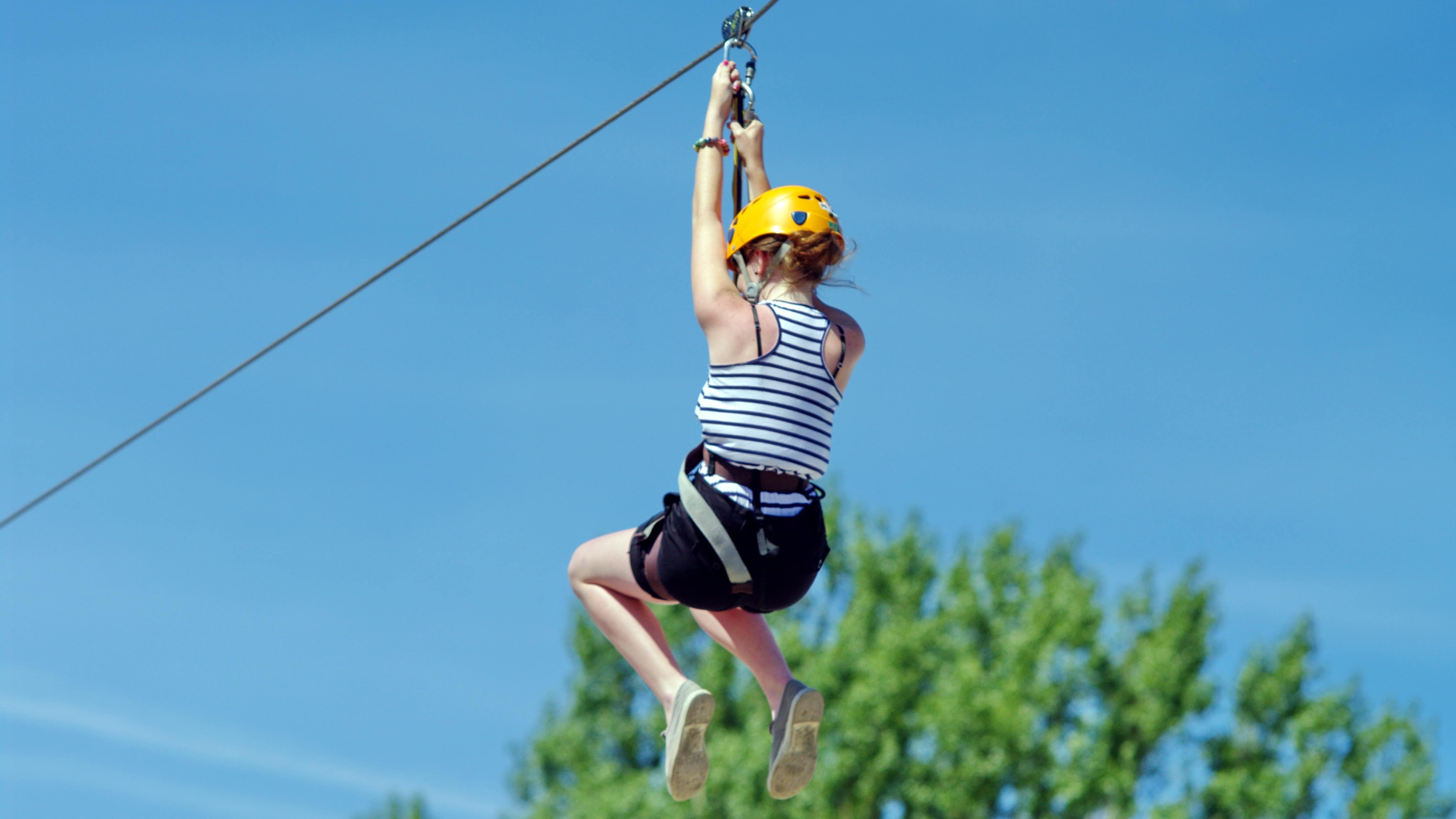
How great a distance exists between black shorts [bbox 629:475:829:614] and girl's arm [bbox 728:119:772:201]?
1204 millimetres

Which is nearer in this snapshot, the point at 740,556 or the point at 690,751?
the point at 740,556

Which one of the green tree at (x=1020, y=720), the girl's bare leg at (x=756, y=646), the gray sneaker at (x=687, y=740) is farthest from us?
the green tree at (x=1020, y=720)

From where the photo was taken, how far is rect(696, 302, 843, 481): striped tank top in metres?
5.29

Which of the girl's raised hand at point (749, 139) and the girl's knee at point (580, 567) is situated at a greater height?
the girl's raised hand at point (749, 139)

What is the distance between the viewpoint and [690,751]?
18.4 feet

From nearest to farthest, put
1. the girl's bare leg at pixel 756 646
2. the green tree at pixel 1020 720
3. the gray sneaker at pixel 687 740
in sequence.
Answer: the gray sneaker at pixel 687 740, the girl's bare leg at pixel 756 646, the green tree at pixel 1020 720

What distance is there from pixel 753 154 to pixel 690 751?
88.4 inches

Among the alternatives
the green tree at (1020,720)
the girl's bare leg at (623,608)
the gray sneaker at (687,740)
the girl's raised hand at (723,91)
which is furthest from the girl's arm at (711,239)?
the green tree at (1020,720)

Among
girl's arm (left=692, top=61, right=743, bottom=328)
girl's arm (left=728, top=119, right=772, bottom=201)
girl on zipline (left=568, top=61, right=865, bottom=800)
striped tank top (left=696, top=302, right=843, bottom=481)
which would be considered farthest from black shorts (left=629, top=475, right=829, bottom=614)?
girl's arm (left=728, top=119, right=772, bottom=201)

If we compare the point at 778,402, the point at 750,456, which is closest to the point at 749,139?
the point at 778,402

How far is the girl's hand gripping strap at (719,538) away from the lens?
541 centimetres

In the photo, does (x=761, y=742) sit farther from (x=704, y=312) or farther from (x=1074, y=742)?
(x=704, y=312)

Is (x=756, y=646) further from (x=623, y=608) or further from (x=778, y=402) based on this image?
(x=778, y=402)

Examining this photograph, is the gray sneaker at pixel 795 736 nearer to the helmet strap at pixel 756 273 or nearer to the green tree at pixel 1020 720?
the helmet strap at pixel 756 273
